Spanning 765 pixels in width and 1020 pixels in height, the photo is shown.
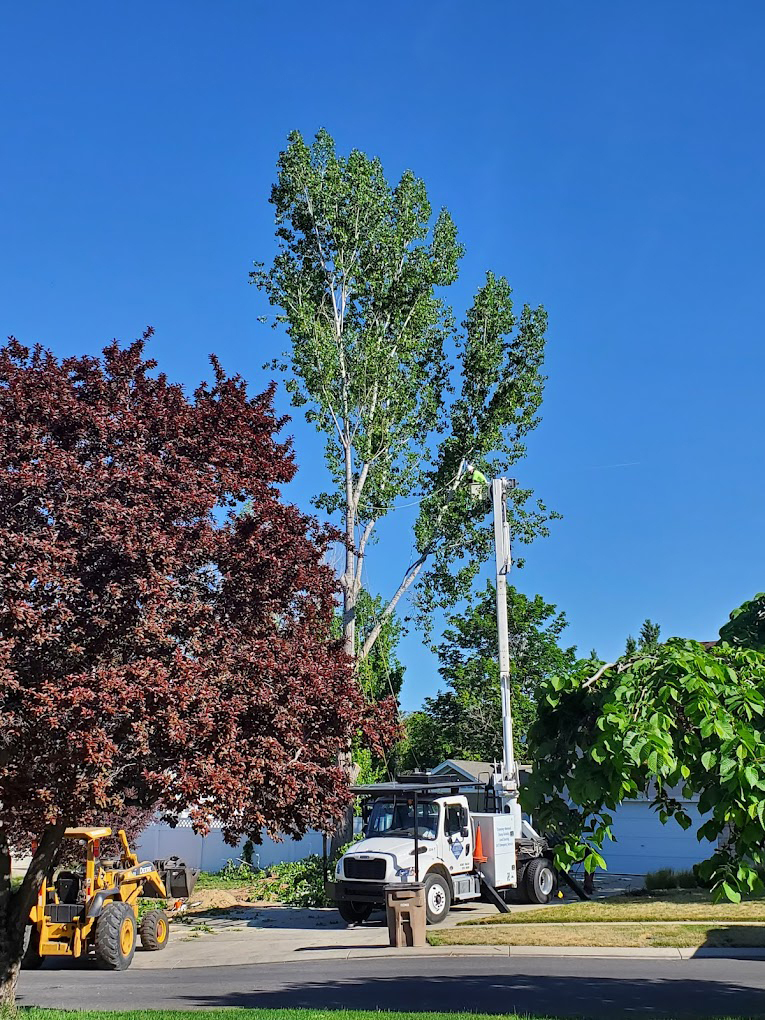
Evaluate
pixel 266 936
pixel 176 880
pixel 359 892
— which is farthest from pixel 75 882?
pixel 359 892

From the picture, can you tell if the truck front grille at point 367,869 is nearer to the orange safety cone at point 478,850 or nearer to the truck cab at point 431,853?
the truck cab at point 431,853

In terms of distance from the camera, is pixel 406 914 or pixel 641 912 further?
pixel 641 912

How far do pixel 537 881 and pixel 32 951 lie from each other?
10.2 m

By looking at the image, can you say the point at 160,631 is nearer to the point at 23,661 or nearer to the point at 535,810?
the point at 23,661

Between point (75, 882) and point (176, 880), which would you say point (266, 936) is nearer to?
point (176, 880)

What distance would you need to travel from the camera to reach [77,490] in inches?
369

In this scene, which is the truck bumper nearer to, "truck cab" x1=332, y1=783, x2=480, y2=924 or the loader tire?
"truck cab" x1=332, y1=783, x2=480, y2=924

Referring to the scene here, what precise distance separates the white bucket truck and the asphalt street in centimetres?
329

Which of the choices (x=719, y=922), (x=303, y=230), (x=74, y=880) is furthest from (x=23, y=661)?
(x=303, y=230)

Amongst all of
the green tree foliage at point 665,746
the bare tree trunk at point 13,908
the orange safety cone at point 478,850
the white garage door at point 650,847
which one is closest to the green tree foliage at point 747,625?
the green tree foliage at point 665,746

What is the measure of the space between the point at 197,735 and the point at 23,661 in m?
1.72

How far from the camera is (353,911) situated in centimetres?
1888

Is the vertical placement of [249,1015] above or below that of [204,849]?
below

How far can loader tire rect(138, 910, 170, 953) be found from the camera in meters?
16.8
